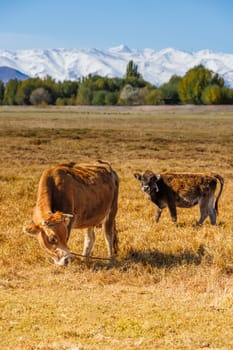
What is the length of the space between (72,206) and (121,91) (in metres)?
159

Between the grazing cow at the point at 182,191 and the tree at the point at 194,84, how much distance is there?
13616cm

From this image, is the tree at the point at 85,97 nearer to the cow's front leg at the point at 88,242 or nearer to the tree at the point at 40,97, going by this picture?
the tree at the point at 40,97

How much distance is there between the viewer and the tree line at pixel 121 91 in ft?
488

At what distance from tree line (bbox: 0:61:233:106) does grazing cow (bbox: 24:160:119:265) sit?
437 feet

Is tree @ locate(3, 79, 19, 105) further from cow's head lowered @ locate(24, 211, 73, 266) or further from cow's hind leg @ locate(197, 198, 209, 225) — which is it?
cow's head lowered @ locate(24, 211, 73, 266)

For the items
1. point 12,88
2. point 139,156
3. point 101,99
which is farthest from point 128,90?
point 139,156

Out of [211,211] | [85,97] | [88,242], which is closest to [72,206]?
[88,242]

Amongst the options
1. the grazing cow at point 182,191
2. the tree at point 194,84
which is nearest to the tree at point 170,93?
the tree at point 194,84

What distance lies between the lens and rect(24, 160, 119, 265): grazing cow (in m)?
8.82

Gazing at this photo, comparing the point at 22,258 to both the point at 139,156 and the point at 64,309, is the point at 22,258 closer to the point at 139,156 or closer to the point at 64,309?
the point at 64,309

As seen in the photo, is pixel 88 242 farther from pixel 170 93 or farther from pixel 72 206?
pixel 170 93

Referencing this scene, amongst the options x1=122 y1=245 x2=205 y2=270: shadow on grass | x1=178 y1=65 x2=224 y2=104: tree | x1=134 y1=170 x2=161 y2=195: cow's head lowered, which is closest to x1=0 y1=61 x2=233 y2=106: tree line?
x1=178 y1=65 x2=224 y2=104: tree

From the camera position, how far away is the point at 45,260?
1043 centimetres

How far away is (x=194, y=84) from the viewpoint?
149375mm
